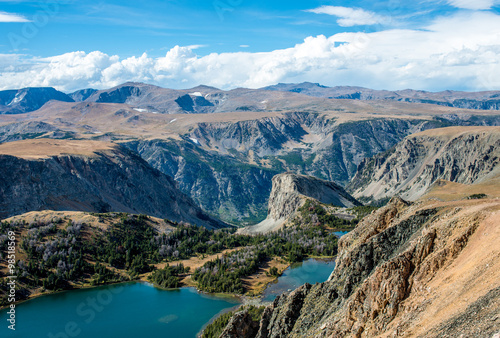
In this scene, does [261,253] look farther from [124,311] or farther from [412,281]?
[412,281]

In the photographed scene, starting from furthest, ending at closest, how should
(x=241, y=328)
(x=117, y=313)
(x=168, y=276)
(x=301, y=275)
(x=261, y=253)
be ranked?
(x=261, y=253)
(x=301, y=275)
(x=168, y=276)
(x=117, y=313)
(x=241, y=328)

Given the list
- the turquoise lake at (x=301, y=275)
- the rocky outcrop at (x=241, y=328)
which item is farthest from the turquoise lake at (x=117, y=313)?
the rocky outcrop at (x=241, y=328)

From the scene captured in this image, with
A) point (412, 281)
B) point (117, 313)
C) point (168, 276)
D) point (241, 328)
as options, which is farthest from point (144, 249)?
point (412, 281)

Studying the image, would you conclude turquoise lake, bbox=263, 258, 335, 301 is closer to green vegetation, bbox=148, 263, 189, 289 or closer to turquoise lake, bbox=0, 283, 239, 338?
turquoise lake, bbox=0, 283, 239, 338

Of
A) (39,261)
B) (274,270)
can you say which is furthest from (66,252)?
(274,270)

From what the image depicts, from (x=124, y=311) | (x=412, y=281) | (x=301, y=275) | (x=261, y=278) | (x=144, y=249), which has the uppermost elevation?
(x=412, y=281)
